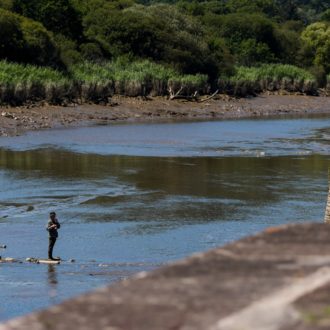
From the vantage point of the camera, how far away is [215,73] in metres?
63.5

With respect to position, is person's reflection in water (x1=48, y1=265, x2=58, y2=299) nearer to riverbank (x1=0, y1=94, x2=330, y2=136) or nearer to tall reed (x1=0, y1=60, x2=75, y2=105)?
riverbank (x1=0, y1=94, x2=330, y2=136)

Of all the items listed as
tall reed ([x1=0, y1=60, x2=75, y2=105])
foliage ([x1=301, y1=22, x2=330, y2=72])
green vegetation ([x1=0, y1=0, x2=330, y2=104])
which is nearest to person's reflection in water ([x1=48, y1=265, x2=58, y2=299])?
tall reed ([x1=0, y1=60, x2=75, y2=105])

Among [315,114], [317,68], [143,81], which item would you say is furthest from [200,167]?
[317,68]

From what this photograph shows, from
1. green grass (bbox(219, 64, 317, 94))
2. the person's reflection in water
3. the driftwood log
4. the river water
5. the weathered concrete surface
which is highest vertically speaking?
the weathered concrete surface

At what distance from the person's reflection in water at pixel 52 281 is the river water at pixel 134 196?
0.03m

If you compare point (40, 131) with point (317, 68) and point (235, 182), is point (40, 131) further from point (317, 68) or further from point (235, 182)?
point (317, 68)

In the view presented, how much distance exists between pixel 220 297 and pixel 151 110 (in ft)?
156

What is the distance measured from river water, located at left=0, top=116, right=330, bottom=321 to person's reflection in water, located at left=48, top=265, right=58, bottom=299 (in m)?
0.03

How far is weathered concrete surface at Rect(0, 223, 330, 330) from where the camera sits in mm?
3572

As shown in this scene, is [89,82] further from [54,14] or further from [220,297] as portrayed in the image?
[220,297]

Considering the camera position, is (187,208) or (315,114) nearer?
(187,208)

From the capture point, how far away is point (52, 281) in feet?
50.2

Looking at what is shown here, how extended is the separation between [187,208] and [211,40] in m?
46.8

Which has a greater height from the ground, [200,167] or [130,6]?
[130,6]
